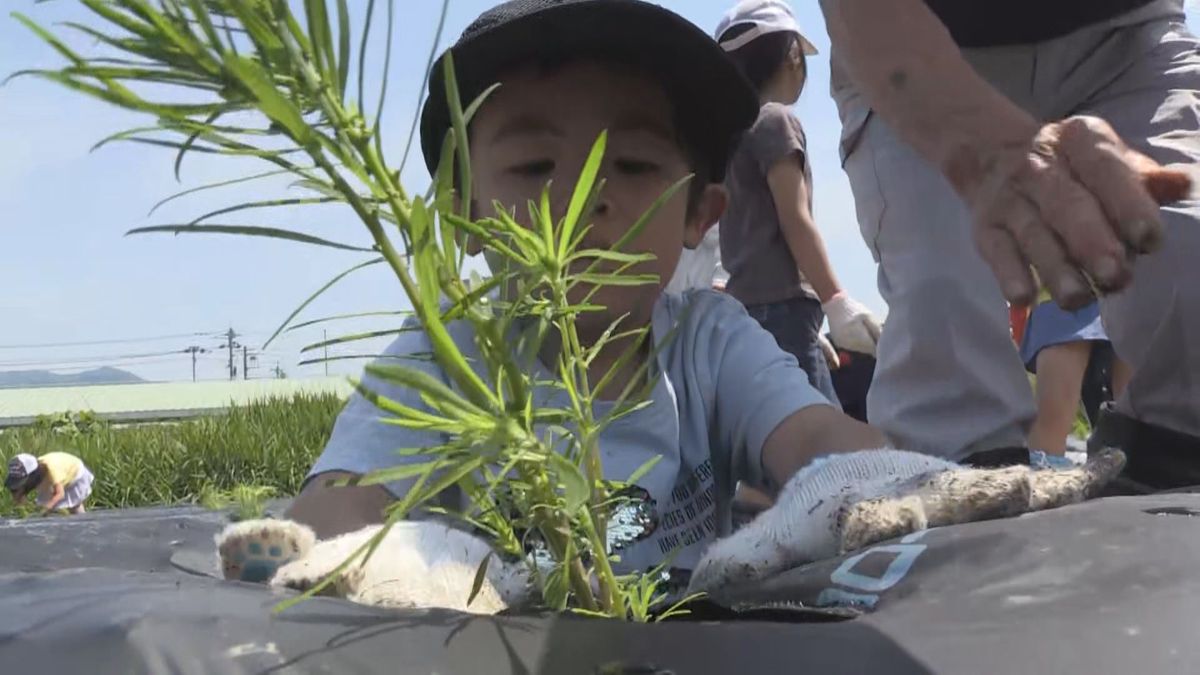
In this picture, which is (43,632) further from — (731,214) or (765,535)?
(731,214)

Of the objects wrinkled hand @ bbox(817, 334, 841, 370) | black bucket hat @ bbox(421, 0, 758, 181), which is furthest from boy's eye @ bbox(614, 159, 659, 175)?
wrinkled hand @ bbox(817, 334, 841, 370)

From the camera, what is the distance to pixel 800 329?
2.63 metres

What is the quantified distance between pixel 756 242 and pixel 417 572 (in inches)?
83.2

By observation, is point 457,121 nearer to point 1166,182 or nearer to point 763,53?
point 1166,182

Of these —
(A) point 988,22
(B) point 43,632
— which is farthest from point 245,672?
(A) point 988,22

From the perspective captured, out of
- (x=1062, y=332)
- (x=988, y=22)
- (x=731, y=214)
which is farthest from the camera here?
(x=1062, y=332)

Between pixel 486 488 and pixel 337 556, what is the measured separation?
0.22 meters

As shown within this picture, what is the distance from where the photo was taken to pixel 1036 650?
1.51 feet

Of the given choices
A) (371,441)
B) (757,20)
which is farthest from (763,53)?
(371,441)

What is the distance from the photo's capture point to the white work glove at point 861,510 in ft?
2.18

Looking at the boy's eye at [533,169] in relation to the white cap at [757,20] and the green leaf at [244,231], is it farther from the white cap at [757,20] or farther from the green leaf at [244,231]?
the white cap at [757,20]

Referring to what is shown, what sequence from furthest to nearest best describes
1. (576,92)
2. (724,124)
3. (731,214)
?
1. (731,214)
2. (724,124)
3. (576,92)

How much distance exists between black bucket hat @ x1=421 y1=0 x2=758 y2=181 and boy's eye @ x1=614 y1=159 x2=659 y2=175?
0.39 ft

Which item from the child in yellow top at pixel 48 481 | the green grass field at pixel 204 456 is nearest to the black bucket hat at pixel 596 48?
the green grass field at pixel 204 456
